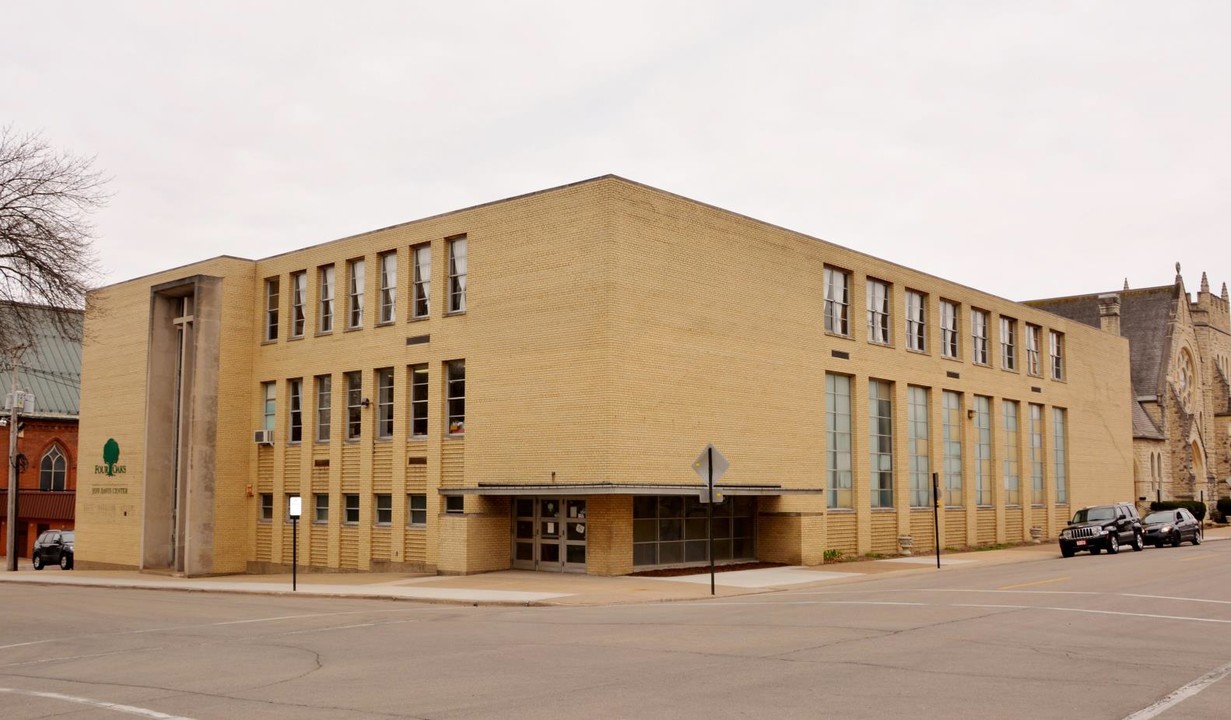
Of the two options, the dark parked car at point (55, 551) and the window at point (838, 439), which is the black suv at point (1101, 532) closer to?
the window at point (838, 439)

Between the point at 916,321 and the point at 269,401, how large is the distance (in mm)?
23028

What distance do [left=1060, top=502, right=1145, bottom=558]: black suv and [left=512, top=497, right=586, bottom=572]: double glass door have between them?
18.2 m

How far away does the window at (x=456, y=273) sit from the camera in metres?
32.8

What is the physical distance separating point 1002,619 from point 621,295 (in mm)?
13766

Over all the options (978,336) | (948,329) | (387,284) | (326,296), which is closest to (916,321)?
(948,329)

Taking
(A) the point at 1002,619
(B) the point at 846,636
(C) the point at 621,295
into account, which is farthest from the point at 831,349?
(B) the point at 846,636

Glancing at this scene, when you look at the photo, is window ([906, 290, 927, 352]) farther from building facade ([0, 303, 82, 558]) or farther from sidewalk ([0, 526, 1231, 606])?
building facade ([0, 303, 82, 558])

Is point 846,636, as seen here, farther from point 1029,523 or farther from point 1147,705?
point 1029,523

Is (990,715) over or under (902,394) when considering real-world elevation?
under

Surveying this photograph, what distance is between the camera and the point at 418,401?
111ft

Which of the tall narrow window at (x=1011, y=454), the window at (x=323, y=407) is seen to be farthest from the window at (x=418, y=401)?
the tall narrow window at (x=1011, y=454)

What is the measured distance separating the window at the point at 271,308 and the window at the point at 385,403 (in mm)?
6145

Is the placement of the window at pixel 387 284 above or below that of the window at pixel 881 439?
above

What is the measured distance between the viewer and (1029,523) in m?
48.0
